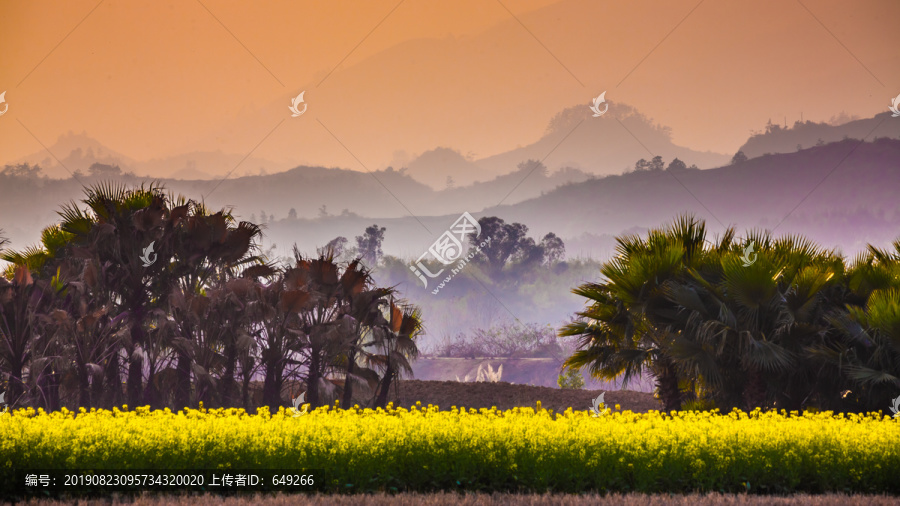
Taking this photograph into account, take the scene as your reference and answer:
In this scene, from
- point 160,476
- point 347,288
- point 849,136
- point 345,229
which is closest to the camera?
point 160,476

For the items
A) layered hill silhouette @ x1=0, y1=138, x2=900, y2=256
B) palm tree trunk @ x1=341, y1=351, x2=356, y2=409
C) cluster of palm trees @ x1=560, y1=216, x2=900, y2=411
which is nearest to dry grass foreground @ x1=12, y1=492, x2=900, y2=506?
cluster of palm trees @ x1=560, y1=216, x2=900, y2=411

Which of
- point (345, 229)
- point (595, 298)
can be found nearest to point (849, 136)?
point (345, 229)

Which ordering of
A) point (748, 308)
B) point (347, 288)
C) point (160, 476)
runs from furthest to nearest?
point (347, 288) < point (748, 308) < point (160, 476)

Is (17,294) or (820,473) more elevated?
(17,294)

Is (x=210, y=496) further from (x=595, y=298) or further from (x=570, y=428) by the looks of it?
(x=595, y=298)

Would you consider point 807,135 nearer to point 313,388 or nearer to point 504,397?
point 504,397

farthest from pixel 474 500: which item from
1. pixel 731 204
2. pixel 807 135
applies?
pixel 807 135

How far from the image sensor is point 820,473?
9.25 metres

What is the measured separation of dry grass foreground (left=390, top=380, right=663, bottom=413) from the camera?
19.0 metres

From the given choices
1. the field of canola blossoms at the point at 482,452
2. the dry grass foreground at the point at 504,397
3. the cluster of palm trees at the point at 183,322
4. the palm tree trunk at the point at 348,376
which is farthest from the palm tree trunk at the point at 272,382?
the field of canola blossoms at the point at 482,452

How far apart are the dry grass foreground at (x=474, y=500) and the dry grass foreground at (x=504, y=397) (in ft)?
33.5

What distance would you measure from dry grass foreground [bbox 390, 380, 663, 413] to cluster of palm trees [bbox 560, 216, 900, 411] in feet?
9.76

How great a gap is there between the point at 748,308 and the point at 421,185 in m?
53.4

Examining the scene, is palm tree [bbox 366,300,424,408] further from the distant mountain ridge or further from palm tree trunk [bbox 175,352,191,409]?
the distant mountain ridge
